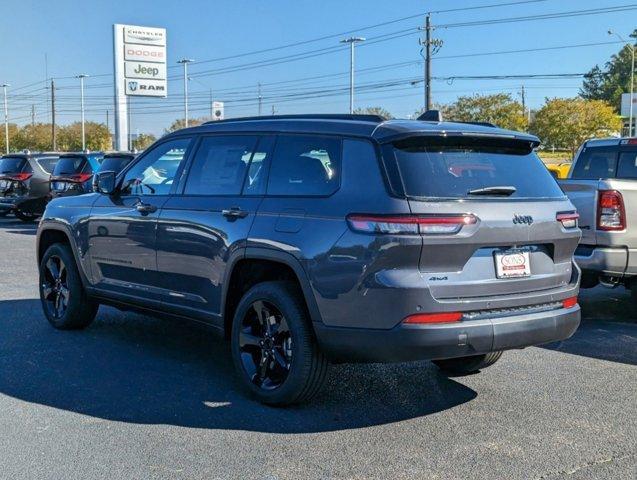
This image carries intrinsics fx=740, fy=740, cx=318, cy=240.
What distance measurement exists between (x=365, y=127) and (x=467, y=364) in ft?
7.01

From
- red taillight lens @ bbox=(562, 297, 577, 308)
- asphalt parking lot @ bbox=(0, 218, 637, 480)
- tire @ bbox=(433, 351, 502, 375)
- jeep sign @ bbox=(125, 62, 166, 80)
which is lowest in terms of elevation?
asphalt parking lot @ bbox=(0, 218, 637, 480)

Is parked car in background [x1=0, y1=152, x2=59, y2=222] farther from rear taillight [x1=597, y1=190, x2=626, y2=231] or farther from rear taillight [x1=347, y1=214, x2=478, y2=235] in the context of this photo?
rear taillight [x1=347, y1=214, x2=478, y2=235]

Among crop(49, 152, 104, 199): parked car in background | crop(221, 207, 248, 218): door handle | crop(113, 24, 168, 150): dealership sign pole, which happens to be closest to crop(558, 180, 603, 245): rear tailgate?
crop(221, 207, 248, 218): door handle

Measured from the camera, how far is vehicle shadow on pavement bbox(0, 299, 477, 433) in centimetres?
469

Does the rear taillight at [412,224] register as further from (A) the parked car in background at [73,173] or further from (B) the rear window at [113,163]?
(A) the parked car in background at [73,173]

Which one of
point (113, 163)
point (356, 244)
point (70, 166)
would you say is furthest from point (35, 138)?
point (356, 244)

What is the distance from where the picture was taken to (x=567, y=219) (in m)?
4.88

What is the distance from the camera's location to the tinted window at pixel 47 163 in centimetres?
1966

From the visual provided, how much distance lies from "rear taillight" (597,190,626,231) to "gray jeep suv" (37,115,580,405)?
7.17 ft

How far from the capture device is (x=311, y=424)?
4574 mm

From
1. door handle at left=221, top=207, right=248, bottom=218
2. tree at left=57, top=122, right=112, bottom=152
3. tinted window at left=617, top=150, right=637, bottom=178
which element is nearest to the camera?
door handle at left=221, top=207, right=248, bottom=218

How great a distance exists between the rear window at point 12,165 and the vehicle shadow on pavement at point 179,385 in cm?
1382

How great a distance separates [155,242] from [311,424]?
6.75 feet

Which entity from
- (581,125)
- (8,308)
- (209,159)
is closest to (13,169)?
(8,308)
